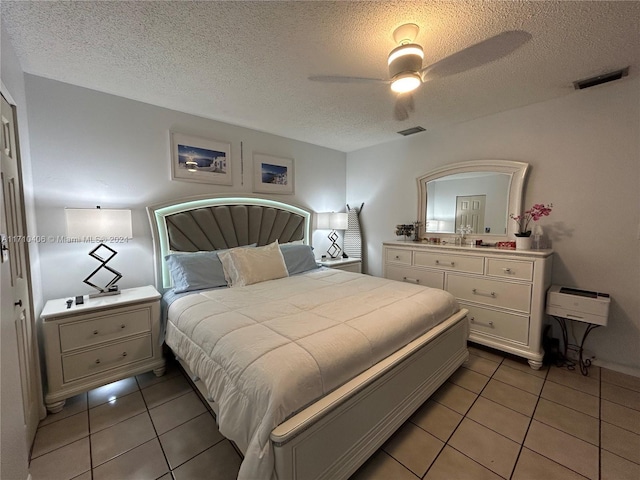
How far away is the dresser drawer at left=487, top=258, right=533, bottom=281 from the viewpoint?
2.38 meters

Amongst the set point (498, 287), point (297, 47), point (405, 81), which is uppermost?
point (297, 47)

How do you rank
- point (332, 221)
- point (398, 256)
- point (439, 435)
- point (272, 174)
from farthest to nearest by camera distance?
point (332, 221), point (272, 174), point (398, 256), point (439, 435)

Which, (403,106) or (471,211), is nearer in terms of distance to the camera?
(403,106)

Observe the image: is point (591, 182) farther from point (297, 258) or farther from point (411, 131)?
point (297, 258)

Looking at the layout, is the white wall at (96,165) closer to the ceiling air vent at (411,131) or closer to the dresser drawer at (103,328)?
the dresser drawer at (103,328)

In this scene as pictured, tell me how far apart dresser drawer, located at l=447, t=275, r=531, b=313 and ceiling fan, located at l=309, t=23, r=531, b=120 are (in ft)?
6.26

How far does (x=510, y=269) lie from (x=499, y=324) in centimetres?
56

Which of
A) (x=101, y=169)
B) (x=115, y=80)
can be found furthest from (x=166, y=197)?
(x=115, y=80)

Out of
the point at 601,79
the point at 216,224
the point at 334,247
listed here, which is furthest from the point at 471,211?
the point at 216,224

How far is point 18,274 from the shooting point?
1.61 meters

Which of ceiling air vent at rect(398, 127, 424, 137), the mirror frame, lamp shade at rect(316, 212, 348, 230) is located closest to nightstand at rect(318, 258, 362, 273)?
lamp shade at rect(316, 212, 348, 230)

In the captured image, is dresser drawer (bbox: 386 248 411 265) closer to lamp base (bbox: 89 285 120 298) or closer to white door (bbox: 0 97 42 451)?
lamp base (bbox: 89 285 120 298)

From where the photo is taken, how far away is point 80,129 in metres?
2.26

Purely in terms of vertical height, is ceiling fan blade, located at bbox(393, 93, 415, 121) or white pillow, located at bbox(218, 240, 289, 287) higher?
ceiling fan blade, located at bbox(393, 93, 415, 121)
